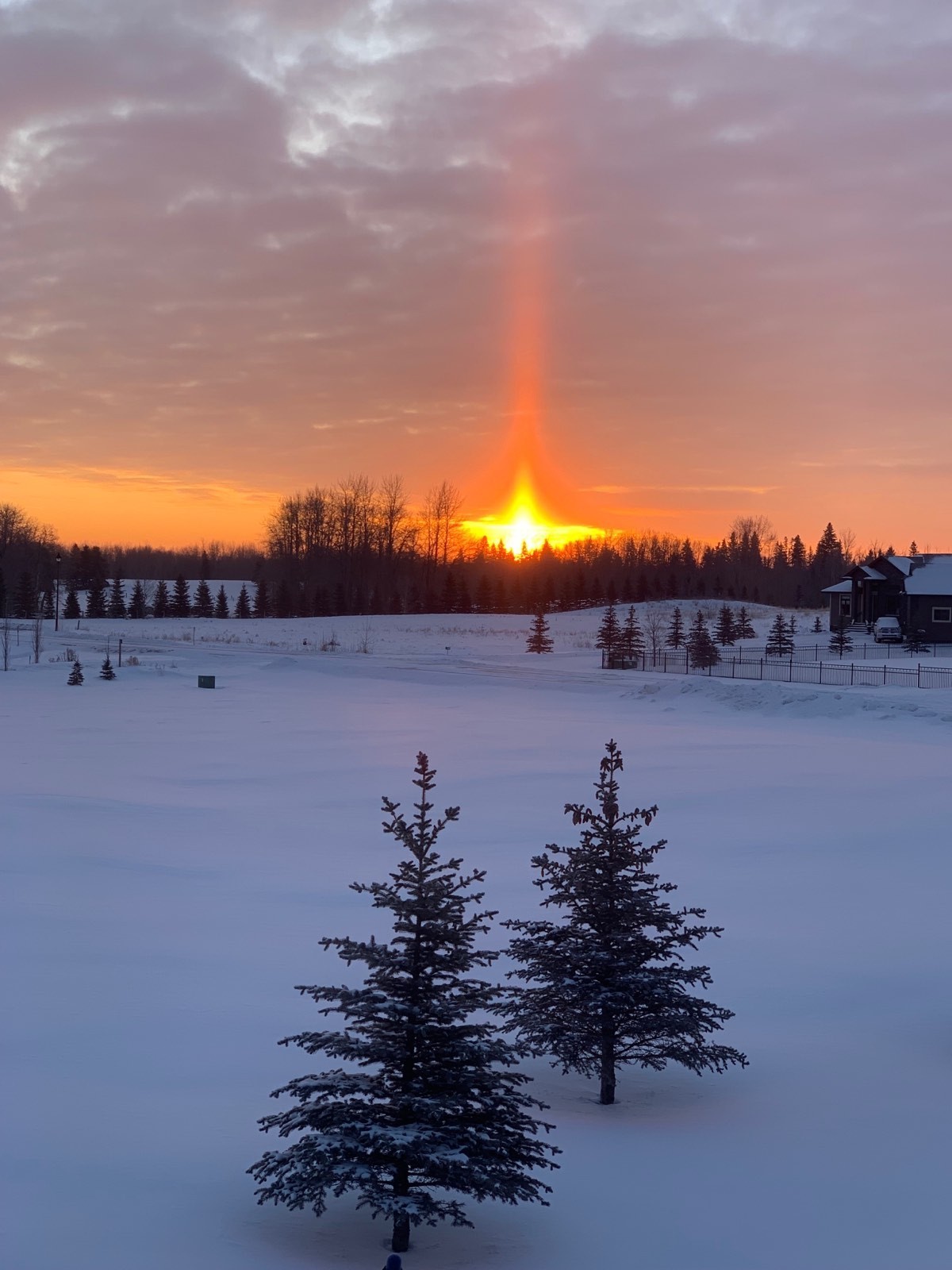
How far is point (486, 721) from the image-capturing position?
42.5 meters

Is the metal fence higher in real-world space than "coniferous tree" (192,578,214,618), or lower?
lower

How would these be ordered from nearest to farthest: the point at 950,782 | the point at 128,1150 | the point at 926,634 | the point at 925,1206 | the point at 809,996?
1. the point at 925,1206
2. the point at 128,1150
3. the point at 809,996
4. the point at 950,782
5. the point at 926,634

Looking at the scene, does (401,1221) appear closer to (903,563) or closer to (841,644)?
(841,644)

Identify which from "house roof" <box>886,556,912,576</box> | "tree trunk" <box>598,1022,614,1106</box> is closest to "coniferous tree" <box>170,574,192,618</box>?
"house roof" <box>886,556,912,576</box>

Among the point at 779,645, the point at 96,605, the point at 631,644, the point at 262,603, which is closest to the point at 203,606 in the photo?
the point at 262,603

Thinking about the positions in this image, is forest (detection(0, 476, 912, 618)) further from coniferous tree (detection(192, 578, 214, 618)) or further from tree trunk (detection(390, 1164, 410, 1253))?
tree trunk (detection(390, 1164, 410, 1253))

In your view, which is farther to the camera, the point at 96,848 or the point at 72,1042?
the point at 96,848

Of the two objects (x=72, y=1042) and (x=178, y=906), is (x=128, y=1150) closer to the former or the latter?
(x=72, y=1042)

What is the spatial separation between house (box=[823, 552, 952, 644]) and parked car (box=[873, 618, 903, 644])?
1.47ft

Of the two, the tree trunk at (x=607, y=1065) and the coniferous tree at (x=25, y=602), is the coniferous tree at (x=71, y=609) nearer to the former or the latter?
the coniferous tree at (x=25, y=602)

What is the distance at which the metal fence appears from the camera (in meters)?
49.0

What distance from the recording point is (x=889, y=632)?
6956 cm

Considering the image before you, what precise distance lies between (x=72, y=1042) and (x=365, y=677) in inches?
2002

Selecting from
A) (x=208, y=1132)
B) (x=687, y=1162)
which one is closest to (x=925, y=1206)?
(x=687, y=1162)
